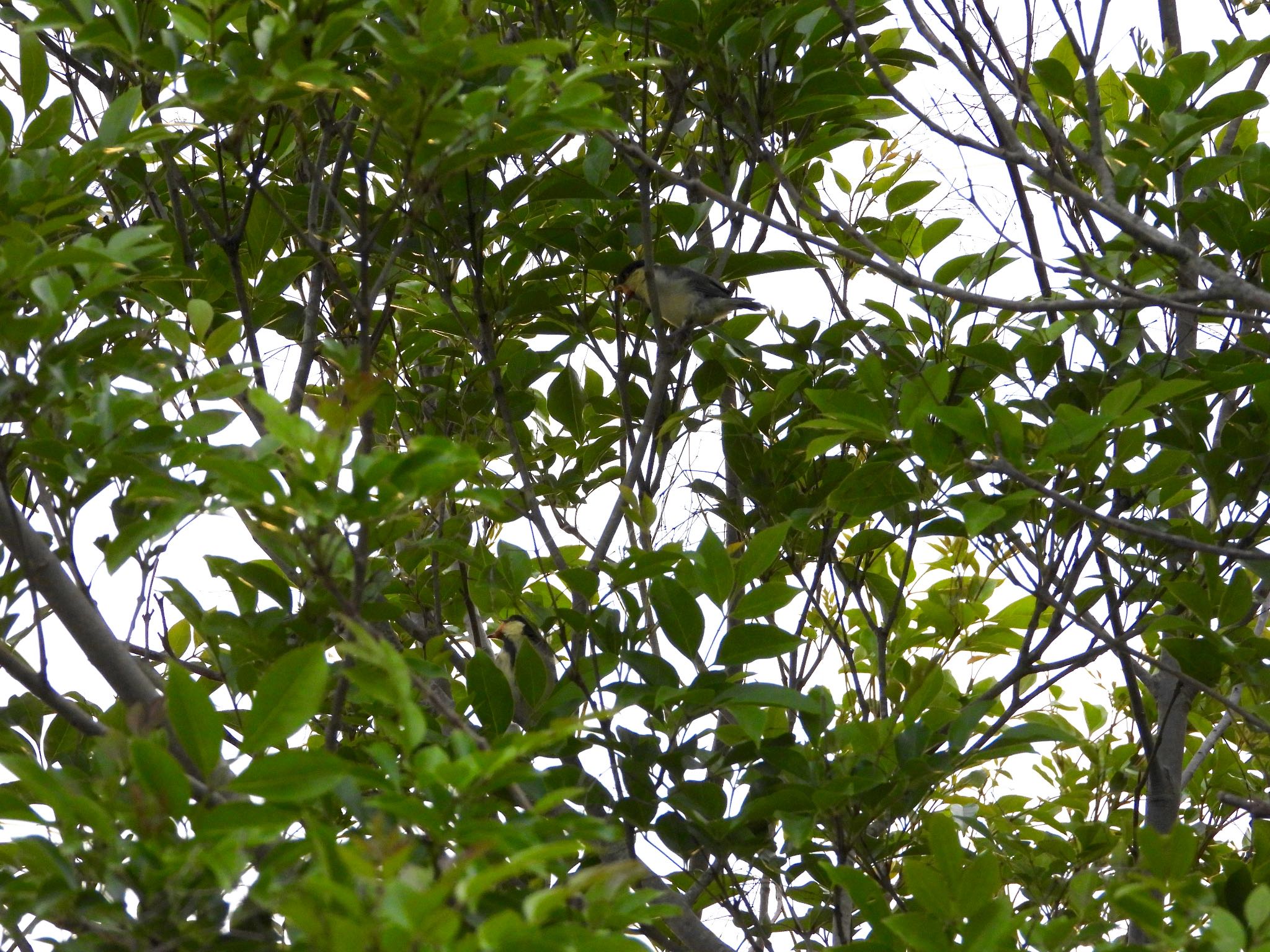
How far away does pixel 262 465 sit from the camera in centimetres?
157

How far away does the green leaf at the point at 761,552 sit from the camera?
7.85 ft

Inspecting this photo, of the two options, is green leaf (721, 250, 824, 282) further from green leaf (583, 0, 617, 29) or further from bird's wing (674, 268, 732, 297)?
green leaf (583, 0, 617, 29)

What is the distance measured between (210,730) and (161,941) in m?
0.24

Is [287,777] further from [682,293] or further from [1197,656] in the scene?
[682,293]

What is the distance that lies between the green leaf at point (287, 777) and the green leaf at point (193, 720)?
2.1 inches

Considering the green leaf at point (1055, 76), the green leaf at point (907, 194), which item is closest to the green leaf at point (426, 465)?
the green leaf at point (1055, 76)

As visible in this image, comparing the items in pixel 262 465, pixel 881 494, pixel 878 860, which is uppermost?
pixel 881 494

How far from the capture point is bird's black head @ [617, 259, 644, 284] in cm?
324

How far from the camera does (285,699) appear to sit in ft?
5.08

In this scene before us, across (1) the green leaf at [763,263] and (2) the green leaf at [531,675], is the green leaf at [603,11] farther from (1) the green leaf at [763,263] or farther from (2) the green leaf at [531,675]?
(2) the green leaf at [531,675]

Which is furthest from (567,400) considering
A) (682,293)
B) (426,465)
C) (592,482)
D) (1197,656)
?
(426,465)

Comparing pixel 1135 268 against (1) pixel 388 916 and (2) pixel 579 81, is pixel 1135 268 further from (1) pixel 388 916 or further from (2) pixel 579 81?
(1) pixel 388 916

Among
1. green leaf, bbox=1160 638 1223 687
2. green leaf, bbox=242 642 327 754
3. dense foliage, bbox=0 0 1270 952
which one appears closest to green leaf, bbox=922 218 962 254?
dense foliage, bbox=0 0 1270 952

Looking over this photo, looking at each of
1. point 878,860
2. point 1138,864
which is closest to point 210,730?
point 878,860
